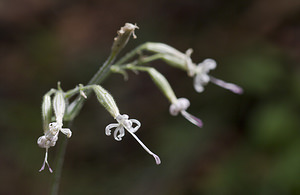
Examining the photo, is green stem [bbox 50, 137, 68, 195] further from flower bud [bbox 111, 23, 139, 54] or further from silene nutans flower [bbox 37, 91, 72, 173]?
flower bud [bbox 111, 23, 139, 54]

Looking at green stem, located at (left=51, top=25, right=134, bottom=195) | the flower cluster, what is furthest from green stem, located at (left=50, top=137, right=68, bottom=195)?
the flower cluster

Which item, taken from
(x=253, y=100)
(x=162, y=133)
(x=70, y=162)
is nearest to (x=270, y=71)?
(x=253, y=100)

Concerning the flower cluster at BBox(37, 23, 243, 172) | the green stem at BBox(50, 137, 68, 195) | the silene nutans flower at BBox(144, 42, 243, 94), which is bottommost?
the green stem at BBox(50, 137, 68, 195)

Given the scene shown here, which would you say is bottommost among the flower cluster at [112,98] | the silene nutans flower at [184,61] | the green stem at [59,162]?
the green stem at [59,162]

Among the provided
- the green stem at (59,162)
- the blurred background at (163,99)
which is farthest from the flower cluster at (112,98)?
the blurred background at (163,99)

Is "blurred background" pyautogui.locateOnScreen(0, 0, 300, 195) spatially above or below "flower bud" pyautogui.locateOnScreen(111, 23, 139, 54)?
above

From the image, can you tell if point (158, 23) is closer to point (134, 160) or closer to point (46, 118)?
point (134, 160)

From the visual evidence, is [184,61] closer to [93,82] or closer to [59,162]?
[93,82]

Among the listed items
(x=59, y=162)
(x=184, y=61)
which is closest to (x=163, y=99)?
(x=184, y=61)

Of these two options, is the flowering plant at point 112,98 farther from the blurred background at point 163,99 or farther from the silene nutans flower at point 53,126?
the blurred background at point 163,99
